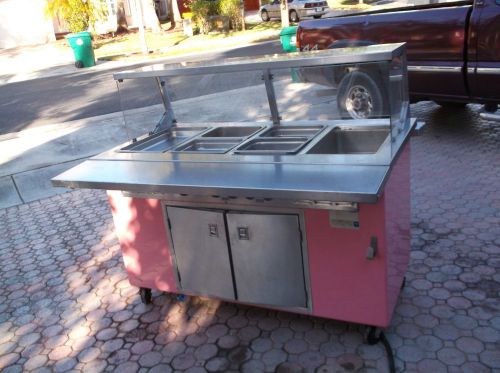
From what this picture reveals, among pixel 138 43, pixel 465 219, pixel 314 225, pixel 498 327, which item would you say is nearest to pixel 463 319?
pixel 498 327

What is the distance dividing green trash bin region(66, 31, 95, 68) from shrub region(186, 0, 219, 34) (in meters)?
7.16

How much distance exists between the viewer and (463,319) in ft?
9.56

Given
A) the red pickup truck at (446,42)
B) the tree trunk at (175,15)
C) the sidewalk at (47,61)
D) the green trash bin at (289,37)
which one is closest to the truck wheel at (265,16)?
the tree trunk at (175,15)

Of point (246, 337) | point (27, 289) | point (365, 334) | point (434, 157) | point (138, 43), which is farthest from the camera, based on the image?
point (138, 43)

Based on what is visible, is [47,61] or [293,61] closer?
[293,61]

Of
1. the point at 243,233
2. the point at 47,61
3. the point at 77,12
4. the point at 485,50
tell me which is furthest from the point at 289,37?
the point at 47,61

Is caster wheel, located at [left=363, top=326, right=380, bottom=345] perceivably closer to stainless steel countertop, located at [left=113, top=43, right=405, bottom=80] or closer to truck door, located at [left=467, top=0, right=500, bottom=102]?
stainless steel countertop, located at [left=113, top=43, right=405, bottom=80]

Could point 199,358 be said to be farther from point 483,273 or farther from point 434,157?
point 434,157

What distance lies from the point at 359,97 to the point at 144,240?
5.37 feet

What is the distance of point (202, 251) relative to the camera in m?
2.99

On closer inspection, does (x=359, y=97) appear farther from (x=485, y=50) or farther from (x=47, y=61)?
(x=47, y=61)

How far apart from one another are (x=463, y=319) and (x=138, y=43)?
22.7 meters

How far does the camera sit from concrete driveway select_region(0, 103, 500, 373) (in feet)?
9.07

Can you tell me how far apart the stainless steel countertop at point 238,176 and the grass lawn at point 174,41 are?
16.4m
